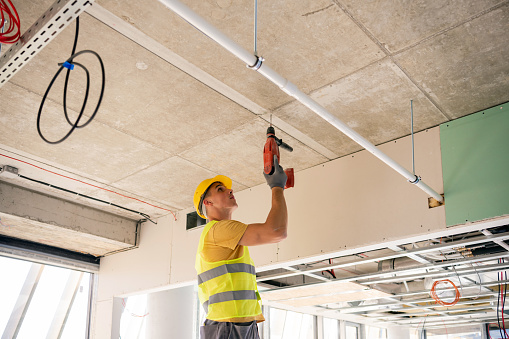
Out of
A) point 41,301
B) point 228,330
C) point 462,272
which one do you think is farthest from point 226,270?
point 41,301

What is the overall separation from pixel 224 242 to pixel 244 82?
3.95 ft

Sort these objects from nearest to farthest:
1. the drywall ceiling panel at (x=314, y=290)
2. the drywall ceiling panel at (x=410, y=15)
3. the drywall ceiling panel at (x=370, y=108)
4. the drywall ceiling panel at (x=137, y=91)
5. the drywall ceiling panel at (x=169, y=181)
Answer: the drywall ceiling panel at (x=410, y=15), the drywall ceiling panel at (x=137, y=91), the drywall ceiling panel at (x=370, y=108), the drywall ceiling panel at (x=169, y=181), the drywall ceiling panel at (x=314, y=290)

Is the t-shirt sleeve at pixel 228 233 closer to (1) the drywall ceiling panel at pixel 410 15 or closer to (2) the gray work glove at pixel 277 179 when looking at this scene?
(2) the gray work glove at pixel 277 179

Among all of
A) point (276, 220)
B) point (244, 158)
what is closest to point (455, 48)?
point (276, 220)

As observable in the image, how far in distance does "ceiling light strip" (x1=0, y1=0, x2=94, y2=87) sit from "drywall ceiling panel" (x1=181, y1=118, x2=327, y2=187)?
1.68 meters

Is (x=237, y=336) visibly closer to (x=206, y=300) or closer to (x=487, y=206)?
(x=206, y=300)

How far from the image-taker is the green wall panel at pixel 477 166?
10.0 ft

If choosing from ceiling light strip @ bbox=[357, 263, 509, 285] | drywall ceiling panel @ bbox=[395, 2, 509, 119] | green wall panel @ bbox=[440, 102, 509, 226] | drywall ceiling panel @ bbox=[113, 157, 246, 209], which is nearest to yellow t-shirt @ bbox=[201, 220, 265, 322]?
drywall ceiling panel @ bbox=[395, 2, 509, 119]

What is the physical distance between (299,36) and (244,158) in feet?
5.01

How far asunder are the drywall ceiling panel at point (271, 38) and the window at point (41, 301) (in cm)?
387

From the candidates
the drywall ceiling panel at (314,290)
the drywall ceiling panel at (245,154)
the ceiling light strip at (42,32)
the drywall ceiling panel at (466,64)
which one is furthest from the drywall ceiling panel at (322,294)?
the ceiling light strip at (42,32)

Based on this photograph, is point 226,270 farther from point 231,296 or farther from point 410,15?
point 410,15

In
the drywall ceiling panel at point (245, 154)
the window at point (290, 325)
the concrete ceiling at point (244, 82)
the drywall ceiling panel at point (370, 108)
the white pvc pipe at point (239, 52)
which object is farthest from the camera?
the window at point (290, 325)

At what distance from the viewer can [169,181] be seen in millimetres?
4469
